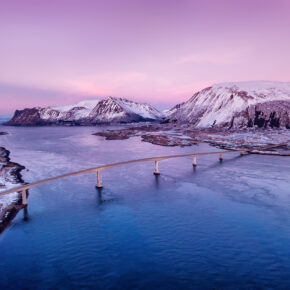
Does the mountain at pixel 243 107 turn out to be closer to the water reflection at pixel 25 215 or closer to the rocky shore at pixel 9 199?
the rocky shore at pixel 9 199

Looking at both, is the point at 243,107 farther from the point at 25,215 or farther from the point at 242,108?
the point at 25,215

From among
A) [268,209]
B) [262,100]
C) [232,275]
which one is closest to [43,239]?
[232,275]

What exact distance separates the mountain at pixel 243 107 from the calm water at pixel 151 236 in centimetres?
10710

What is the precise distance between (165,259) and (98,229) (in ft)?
23.8

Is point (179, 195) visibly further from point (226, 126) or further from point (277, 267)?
point (226, 126)

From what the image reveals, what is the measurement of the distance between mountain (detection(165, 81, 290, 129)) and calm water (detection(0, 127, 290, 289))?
351ft

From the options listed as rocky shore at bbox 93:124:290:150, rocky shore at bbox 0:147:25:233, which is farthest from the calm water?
rocky shore at bbox 93:124:290:150

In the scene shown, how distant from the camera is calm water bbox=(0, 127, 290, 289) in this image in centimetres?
1506

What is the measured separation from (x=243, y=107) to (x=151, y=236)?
475 ft

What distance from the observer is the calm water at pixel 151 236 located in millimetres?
15062

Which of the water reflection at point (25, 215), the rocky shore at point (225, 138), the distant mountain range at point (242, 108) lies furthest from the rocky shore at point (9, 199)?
the distant mountain range at point (242, 108)

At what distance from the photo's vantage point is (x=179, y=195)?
3028 centimetres

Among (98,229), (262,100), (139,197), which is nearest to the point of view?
(98,229)

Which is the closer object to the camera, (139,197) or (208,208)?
(208,208)
